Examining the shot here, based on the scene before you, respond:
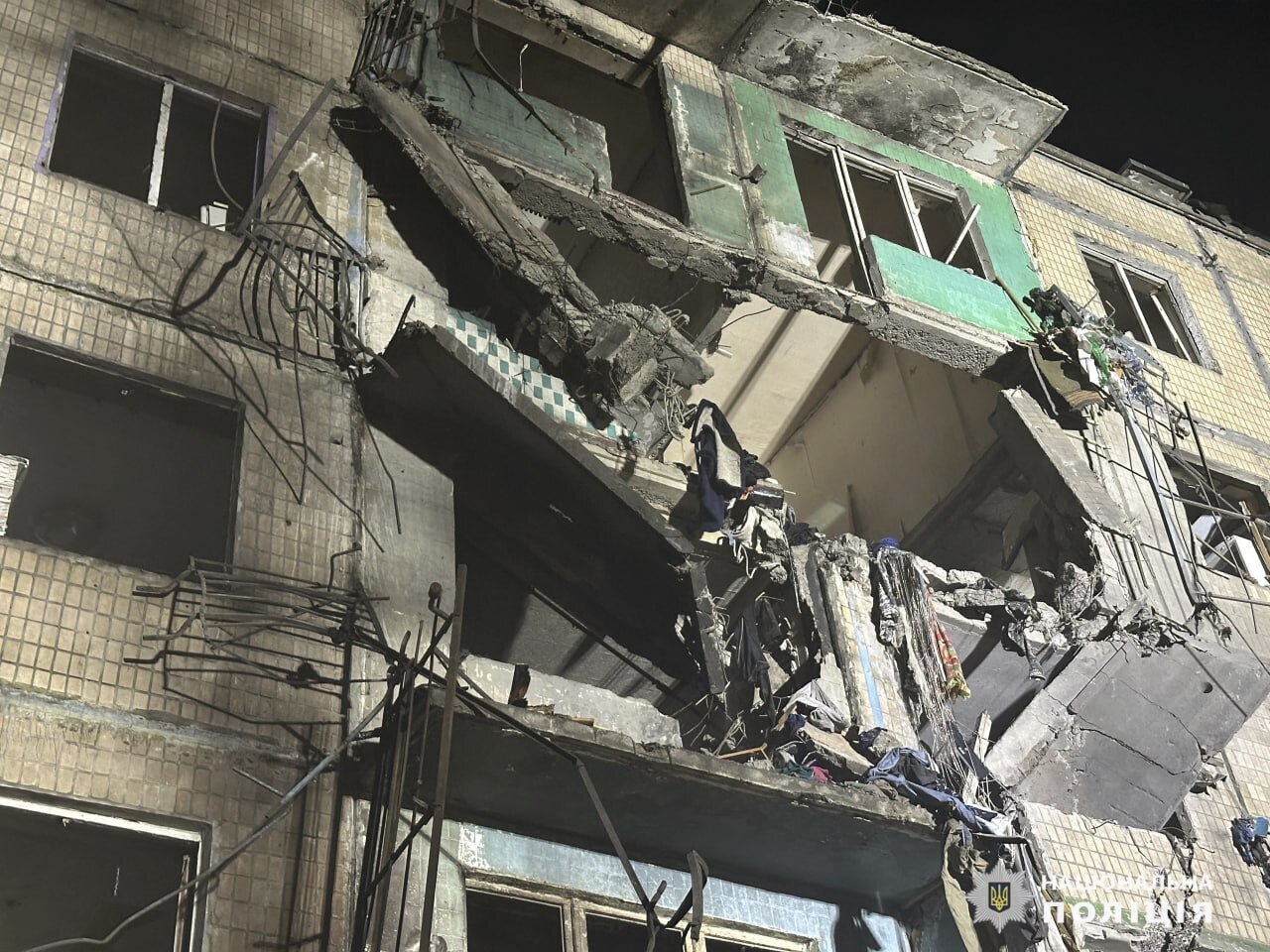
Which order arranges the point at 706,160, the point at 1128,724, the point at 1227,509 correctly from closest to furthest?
1. the point at 1128,724
2. the point at 706,160
3. the point at 1227,509

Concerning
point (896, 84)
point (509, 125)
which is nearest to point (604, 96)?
point (509, 125)

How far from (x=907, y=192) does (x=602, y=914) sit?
938cm

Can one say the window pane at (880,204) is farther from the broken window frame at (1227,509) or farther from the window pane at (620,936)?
the window pane at (620,936)

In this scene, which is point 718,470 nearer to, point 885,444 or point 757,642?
point 757,642

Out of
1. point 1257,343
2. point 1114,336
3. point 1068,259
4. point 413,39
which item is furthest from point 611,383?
point 1257,343

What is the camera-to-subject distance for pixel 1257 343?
1554 centimetres

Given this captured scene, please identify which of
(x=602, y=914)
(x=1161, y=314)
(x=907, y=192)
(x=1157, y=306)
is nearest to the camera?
(x=602, y=914)

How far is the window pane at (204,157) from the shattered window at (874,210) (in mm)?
5991

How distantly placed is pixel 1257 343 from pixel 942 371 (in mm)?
4068

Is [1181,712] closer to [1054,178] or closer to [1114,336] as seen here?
[1114,336]

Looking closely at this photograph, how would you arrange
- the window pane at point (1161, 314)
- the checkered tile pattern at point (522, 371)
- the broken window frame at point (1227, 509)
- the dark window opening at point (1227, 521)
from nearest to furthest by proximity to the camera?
the checkered tile pattern at point (522, 371) → the broken window frame at point (1227, 509) → the dark window opening at point (1227, 521) → the window pane at point (1161, 314)

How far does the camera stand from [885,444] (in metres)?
15.4

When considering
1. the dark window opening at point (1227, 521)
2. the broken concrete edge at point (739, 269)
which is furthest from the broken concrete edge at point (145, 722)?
the dark window opening at point (1227, 521)

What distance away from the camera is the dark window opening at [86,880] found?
5715mm
